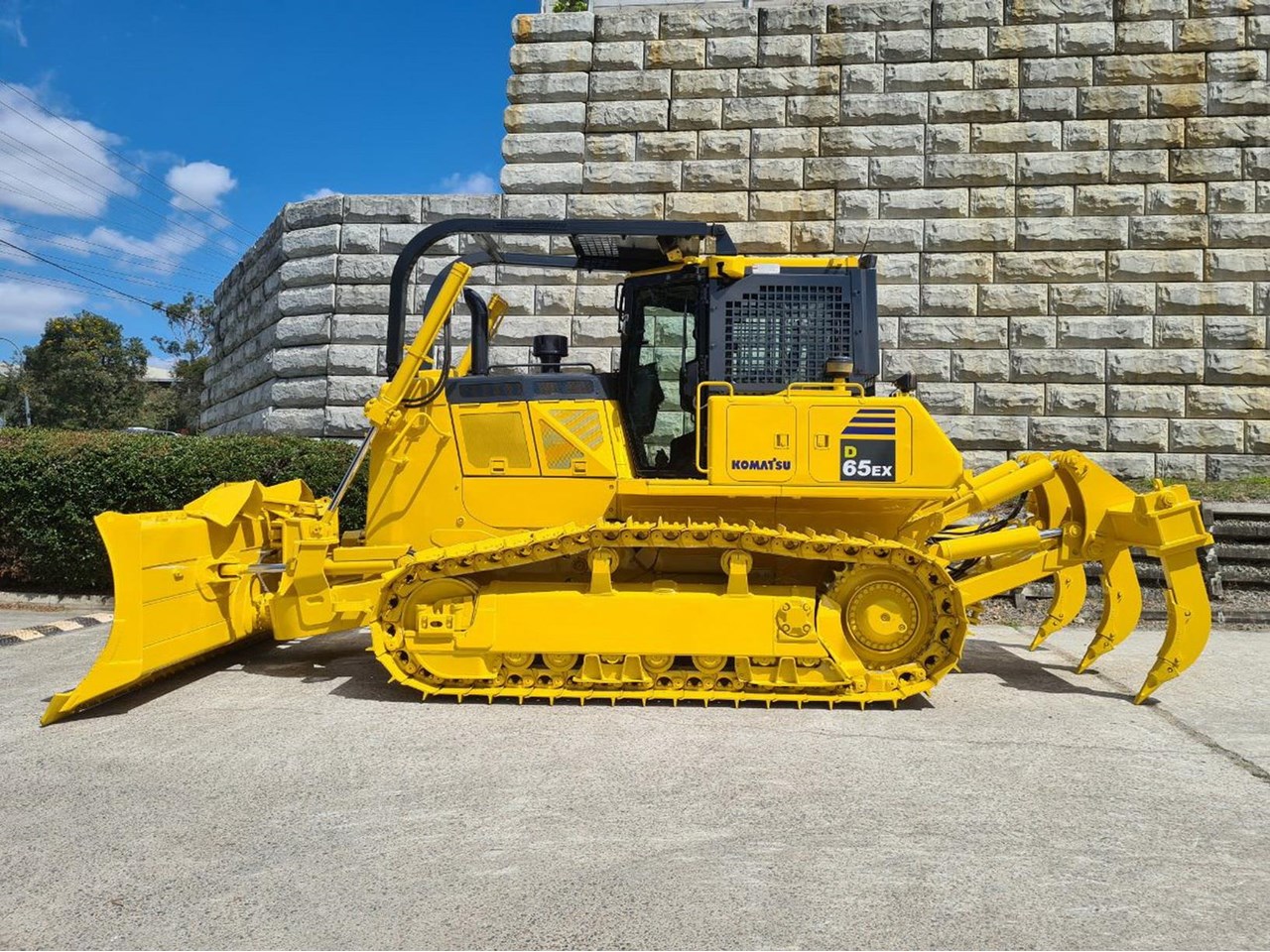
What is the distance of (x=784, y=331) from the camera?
209 inches

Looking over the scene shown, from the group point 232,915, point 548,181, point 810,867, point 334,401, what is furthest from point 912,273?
point 232,915

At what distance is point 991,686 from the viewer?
568cm

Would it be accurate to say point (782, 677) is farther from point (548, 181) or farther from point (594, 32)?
point (594, 32)

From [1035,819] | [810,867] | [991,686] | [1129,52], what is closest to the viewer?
[810,867]

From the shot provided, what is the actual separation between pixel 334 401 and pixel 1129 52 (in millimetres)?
10810

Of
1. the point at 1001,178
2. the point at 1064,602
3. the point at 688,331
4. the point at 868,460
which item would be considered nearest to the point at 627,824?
the point at 868,460

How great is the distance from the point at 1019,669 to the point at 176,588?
555 cm

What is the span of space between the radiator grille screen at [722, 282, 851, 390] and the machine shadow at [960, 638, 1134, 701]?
8.25ft

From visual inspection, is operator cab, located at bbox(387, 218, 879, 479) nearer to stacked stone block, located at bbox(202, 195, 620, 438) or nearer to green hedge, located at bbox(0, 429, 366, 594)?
green hedge, located at bbox(0, 429, 366, 594)

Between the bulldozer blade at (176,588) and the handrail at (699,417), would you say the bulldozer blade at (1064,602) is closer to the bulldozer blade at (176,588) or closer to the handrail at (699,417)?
the handrail at (699,417)

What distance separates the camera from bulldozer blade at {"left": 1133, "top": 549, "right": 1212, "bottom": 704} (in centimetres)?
514

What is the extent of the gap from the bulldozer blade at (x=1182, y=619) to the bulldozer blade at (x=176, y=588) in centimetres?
Result: 561

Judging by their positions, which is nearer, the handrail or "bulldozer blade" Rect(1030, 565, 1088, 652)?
the handrail

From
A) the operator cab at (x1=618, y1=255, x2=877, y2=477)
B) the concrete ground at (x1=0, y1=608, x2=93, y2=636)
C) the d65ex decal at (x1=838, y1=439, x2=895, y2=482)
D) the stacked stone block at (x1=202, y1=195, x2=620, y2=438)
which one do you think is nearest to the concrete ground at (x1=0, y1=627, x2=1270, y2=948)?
the d65ex decal at (x1=838, y1=439, x2=895, y2=482)
